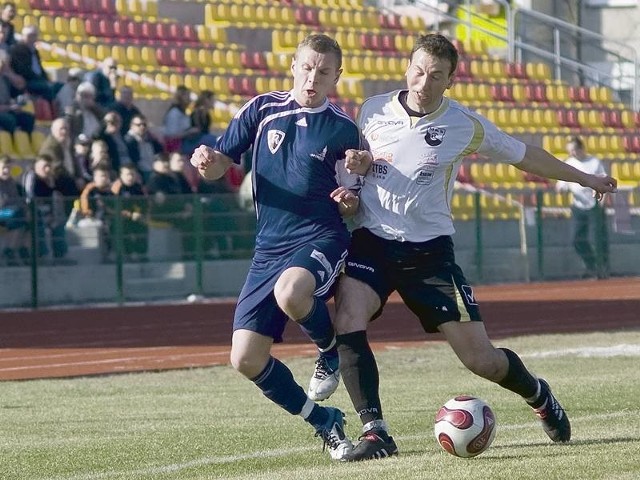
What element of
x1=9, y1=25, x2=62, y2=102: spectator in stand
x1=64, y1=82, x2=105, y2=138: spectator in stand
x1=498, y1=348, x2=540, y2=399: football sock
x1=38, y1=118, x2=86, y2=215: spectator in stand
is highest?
x1=9, y1=25, x2=62, y2=102: spectator in stand

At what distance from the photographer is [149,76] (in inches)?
992

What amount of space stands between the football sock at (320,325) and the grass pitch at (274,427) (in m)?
0.54

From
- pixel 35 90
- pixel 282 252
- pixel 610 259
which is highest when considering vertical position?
pixel 35 90

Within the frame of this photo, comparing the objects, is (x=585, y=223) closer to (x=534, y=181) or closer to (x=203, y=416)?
(x=534, y=181)

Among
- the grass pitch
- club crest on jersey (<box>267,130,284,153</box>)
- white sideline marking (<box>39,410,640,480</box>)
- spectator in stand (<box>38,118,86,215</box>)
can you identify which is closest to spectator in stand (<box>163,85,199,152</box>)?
spectator in stand (<box>38,118,86,215</box>)

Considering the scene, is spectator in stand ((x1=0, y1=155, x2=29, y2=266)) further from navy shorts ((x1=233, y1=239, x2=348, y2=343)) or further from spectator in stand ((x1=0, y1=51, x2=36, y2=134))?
navy shorts ((x1=233, y1=239, x2=348, y2=343))

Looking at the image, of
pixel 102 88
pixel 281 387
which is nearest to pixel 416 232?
pixel 281 387

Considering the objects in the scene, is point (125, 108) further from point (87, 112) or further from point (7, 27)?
point (7, 27)

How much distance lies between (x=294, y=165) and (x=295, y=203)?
19 cm

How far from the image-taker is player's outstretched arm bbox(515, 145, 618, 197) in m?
7.43

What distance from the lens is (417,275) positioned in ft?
23.7

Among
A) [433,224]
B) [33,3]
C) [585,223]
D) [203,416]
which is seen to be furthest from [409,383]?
[33,3]

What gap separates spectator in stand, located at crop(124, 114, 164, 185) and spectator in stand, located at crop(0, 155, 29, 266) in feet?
5.94

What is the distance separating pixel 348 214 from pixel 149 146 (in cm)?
1349
